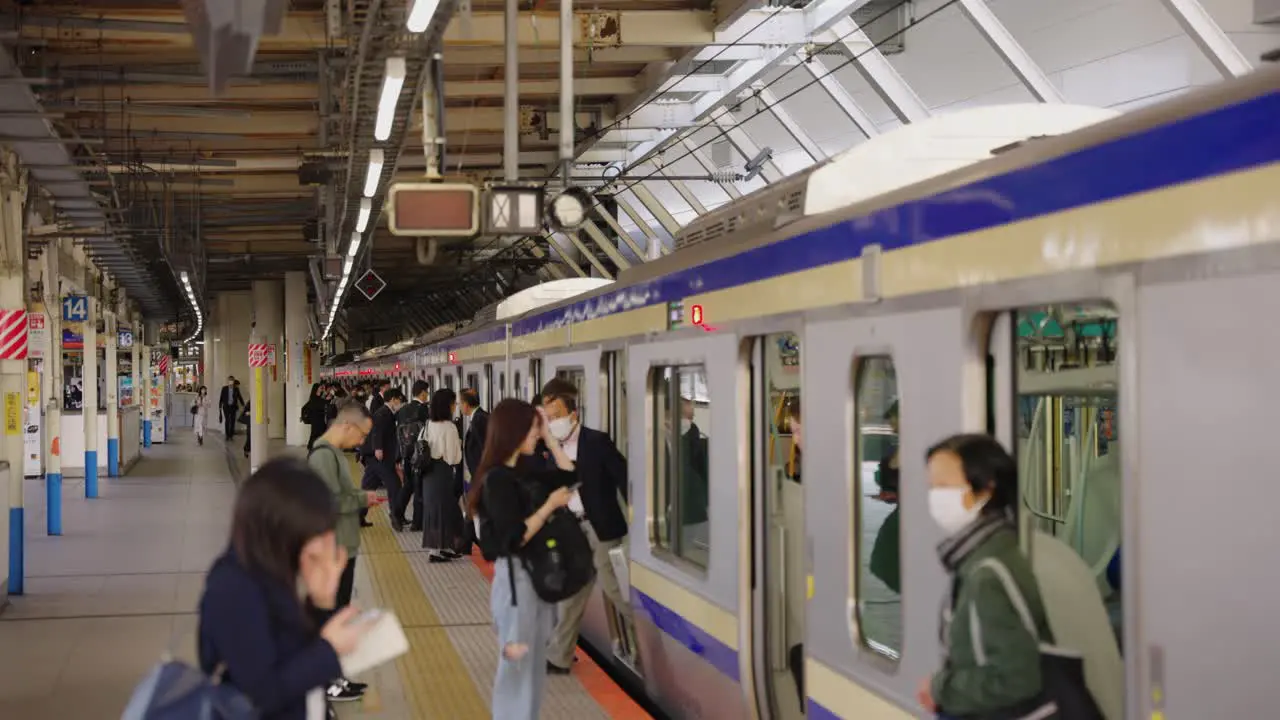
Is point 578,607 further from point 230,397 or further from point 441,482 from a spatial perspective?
point 230,397

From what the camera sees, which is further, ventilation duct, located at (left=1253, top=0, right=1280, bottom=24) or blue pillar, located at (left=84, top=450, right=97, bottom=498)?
blue pillar, located at (left=84, top=450, right=97, bottom=498)

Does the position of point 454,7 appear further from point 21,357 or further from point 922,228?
point 21,357

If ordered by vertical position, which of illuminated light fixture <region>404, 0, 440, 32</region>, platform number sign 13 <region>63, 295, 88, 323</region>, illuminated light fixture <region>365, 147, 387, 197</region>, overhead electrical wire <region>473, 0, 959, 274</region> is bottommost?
platform number sign 13 <region>63, 295, 88, 323</region>

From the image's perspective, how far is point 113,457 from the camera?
1077 inches

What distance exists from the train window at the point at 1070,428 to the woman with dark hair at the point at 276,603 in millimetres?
1633

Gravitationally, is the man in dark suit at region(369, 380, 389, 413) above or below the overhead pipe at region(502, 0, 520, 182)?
below

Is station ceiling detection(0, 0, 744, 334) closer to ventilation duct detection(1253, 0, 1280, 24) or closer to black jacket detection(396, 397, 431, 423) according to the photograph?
black jacket detection(396, 397, 431, 423)

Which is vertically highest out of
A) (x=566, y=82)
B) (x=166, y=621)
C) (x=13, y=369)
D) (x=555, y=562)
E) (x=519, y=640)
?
(x=566, y=82)

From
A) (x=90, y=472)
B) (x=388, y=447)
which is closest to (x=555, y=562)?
(x=388, y=447)

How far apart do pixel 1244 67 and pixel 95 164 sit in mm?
12192

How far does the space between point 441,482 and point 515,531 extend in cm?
834

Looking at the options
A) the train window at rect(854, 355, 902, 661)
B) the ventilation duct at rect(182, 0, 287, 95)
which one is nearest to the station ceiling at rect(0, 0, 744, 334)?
the ventilation duct at rect(182, 0, 287, 95)

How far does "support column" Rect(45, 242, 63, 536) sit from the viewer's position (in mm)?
16641

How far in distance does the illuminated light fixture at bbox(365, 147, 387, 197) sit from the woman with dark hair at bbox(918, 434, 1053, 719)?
9.85 m
